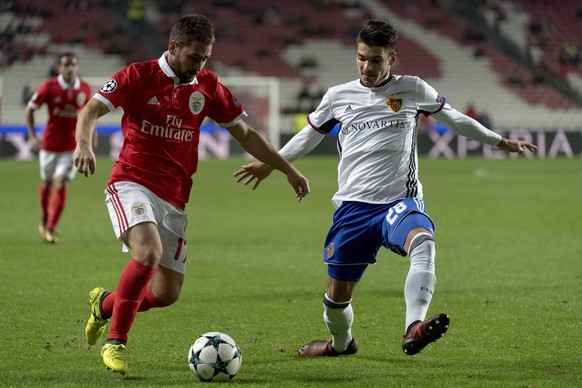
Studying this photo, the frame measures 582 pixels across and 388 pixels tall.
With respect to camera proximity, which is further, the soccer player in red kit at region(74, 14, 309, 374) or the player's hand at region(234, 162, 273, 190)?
the player's hand at region(234, 162, 273, 190)

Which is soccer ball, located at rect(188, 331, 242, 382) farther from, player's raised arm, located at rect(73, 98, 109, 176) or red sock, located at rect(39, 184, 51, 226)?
red sock, located at rect(39, 184, 51, 226)

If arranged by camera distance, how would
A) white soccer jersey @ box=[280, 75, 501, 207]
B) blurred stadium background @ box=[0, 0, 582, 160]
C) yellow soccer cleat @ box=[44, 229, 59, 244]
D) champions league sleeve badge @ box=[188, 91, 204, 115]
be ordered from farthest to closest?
1. blurred stadium background @ box=[0, 0, 582, 160]
2. yellow soccer cleat @ box=[44, 229, 59, 244]
3. white soccer jersey @ box=[280, 75, 501, 207]
4. champions league sleeve badge @ box=[188, 91, 204, 115]

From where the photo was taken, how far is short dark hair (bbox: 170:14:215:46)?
546 centimetres

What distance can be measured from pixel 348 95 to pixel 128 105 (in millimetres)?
1337

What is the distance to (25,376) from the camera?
5285 mm

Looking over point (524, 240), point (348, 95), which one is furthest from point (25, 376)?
point (524, 240)

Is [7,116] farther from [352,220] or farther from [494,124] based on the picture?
[352,220]

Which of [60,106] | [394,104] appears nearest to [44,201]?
[60,106]

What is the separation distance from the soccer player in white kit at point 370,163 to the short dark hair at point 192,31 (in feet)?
2.93

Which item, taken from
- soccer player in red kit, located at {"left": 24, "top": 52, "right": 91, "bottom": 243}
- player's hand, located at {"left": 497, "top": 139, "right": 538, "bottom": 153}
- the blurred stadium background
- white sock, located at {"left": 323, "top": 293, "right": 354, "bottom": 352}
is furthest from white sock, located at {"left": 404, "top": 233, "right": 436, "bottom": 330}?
the blurred stadium background

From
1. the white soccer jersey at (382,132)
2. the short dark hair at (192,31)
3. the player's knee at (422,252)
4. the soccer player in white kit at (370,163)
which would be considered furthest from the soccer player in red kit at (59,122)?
the player's knee at (422,252)

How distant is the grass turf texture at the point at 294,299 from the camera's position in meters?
5.49

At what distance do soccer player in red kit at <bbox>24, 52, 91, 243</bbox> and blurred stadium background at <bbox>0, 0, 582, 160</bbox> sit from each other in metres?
19.1

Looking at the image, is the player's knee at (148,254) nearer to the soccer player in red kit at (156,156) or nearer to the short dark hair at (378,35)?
the soccer player in red kit at (156,156)
